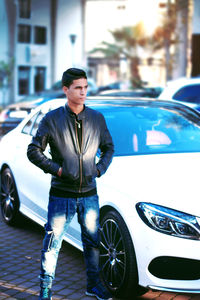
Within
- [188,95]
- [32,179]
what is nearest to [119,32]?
[188,95]

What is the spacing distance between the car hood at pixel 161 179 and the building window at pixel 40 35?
4204 centimetres

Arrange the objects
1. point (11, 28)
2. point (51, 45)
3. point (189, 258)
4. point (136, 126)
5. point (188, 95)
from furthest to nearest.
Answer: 1. point (51, 45)
2. point (11, 28)
3. point (188, 95)
4. point (136, 126)
5. point (189, 258)

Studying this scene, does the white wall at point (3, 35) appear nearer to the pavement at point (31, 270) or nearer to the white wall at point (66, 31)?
the white wall at point (66, 31)

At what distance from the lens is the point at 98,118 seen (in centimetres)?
410

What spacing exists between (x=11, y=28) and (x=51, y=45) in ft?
15.5

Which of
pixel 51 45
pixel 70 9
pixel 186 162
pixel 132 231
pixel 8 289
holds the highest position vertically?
pixel 70 9

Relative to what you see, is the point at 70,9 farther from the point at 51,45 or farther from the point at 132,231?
the point at 132,231

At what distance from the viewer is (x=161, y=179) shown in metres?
4.54

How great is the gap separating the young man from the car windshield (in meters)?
1.25

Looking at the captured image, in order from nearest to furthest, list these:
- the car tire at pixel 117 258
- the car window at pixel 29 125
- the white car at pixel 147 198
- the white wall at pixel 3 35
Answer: the white car at pixel 147 198 → the car tire at pixel 117 258 → the car window at pixel 29 125 → the white wall at pixel 3 35

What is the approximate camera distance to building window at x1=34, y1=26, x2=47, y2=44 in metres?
45.9

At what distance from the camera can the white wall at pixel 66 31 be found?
1865 inches


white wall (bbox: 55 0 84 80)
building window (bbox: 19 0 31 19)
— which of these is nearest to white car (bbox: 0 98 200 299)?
building window (bbox: 19 0 31 19)

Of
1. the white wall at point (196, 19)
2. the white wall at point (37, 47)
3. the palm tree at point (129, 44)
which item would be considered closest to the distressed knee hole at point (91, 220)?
the white wall at point (196, 19)
